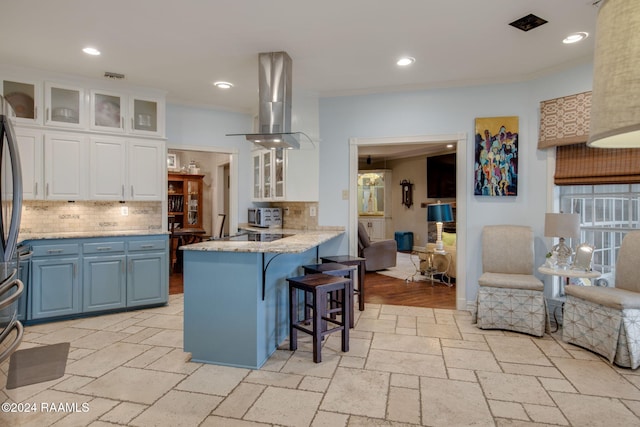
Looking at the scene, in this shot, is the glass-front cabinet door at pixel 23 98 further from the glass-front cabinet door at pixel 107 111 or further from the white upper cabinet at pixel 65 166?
the glass-front cabinet door at pixel 107 111

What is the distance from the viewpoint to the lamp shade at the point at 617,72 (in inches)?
23.6

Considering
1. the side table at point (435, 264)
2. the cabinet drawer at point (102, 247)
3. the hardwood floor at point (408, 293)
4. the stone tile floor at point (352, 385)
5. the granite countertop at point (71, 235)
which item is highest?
the granite countertop at point (71, 235)

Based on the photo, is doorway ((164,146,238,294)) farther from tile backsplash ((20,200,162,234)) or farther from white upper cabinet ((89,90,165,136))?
white upper cabinet ((89,90,165,136))

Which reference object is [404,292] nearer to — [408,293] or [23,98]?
[408,293]

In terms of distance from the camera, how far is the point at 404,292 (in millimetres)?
5238

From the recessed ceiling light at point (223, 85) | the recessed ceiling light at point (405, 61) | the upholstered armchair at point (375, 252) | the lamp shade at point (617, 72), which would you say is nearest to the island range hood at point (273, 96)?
the recessed ceiling light at point (223, 85)

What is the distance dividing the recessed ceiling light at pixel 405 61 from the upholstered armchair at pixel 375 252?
3186 mm

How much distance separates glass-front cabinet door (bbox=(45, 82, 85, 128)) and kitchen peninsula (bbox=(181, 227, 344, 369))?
2453mm

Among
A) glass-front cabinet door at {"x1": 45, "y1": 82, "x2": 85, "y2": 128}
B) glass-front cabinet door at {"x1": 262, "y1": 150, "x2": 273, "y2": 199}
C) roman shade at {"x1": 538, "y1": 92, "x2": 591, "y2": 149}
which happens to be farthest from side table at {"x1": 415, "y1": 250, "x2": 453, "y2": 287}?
glass-front cabinet door at {"x1": 45, "y1": 82, "x2": 85, "y2": 128}

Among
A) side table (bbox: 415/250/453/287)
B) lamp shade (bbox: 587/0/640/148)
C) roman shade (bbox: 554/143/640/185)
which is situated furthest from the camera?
side table (bbox: 415/250/453/287)

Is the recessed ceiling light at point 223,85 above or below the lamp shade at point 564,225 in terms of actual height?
above

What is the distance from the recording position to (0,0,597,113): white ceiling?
271 cm

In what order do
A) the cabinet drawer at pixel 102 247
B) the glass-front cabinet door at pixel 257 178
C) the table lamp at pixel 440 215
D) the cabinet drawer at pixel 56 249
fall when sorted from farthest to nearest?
1. the table lamp at pixel 440 215
2. the glass-front cabinet door at pixel 257 178
3. the cabinet drawer at pixel 102 247
4. the cabinet drawer at pixel 56 249

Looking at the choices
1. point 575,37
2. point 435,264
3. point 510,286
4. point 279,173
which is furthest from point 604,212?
point 279,173
